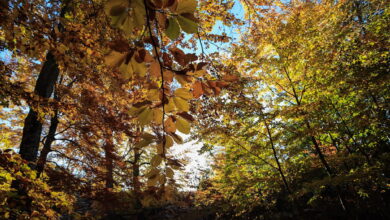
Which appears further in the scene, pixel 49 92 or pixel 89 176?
pixel 89 176

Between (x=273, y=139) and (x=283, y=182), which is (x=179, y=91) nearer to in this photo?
(x=273, y=139)

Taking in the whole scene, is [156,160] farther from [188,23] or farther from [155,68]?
[188,23]

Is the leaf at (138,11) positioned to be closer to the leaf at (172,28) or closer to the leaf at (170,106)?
the leaf at (172,28)

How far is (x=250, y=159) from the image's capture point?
511 cm

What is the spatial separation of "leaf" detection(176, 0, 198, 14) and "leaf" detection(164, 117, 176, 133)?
0.84ft

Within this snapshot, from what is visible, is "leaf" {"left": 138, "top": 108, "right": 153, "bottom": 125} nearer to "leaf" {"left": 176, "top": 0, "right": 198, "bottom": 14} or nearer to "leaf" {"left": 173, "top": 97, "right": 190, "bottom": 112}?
→ "leaf" {"left": 173, "top": 97, "right": 190, "bottom": 112}

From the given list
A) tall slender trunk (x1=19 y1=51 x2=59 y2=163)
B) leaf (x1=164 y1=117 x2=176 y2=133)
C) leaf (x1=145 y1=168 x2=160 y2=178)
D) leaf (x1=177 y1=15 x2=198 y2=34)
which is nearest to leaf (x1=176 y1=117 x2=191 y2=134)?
leaf (x1=164 y1=117 x2=176 y2=133)

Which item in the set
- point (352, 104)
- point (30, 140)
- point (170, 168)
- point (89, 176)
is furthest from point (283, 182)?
point (30, 140)

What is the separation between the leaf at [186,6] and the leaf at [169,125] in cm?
26

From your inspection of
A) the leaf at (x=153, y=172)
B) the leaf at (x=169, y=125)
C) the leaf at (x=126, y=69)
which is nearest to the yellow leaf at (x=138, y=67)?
the leaf at (x=126, y=69)

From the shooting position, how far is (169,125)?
51cm

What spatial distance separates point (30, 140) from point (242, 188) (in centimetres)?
441

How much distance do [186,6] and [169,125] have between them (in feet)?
0.93

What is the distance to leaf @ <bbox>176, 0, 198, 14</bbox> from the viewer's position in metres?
0.42
